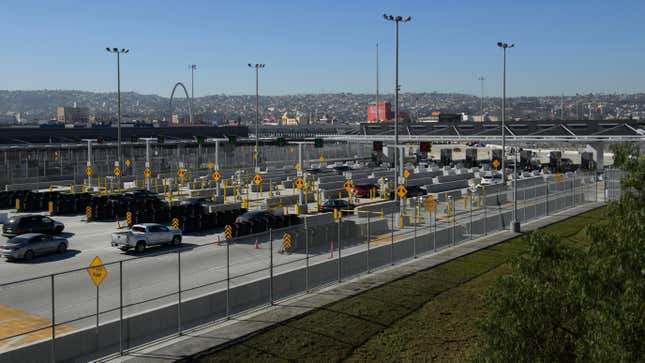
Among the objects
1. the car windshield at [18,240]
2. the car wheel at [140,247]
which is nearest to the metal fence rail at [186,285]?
the car wheel at [140,247]

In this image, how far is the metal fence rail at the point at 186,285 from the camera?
15750 mm

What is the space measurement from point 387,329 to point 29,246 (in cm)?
1570

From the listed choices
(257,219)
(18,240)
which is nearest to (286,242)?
(257,219)

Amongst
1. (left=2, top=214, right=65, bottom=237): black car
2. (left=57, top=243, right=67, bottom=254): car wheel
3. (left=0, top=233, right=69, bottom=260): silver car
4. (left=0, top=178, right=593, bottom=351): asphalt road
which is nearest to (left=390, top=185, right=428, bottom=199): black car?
(left=0, top=178, right=593, bottom=351): asphalt road

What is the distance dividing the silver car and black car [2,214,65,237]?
511 cm

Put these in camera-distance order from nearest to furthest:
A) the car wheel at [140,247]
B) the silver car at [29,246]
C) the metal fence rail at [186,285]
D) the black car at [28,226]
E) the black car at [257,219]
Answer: the metal fence rail at [186,285] → the silver car at [29,246] → the car wheel at [140,247] → the black car at [28,226] → the black car at [257,219]

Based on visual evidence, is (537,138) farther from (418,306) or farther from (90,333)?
(90,333)

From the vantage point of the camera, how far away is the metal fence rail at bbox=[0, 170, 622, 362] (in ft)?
51.7

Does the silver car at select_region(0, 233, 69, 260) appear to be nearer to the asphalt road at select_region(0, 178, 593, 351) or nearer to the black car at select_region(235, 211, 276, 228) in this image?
Result: the asphalt road at select_region(0, 178, 593, 351)

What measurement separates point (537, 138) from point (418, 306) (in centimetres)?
5463

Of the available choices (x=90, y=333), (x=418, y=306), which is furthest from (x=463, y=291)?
(x=90, y=333)

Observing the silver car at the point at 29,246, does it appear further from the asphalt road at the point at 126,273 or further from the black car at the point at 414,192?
the black car at the point at 414,192

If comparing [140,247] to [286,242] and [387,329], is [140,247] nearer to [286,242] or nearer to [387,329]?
[286,242]

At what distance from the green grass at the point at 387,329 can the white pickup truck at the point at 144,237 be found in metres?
11.7
